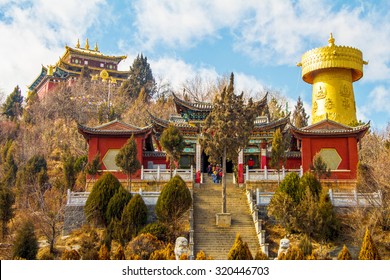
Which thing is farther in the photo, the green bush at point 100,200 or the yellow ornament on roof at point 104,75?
the yellow ornament on roof at point 104,75

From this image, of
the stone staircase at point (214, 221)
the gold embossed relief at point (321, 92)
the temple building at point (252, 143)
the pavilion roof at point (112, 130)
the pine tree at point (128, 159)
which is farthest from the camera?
the gold embossed relief at point (321, 92)

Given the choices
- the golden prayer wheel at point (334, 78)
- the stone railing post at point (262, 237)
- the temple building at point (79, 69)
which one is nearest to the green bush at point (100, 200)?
the stone railing post at point (262, 237)

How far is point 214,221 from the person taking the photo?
1898 cm

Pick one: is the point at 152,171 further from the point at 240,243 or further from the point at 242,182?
the point at 240,243

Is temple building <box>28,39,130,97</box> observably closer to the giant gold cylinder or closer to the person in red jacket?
the giant gold cylinder

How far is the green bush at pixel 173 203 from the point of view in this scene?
17906 millimetres

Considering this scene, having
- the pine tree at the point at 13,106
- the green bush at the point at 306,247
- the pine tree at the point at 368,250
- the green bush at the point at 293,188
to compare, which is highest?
the pine tree at the point at 13,106

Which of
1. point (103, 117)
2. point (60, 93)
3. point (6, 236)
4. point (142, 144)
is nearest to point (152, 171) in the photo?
point (142, 144)

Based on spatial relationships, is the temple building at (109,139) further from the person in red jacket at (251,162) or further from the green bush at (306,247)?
the green bush at (306,247)

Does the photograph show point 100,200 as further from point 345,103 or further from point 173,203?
point 345,103

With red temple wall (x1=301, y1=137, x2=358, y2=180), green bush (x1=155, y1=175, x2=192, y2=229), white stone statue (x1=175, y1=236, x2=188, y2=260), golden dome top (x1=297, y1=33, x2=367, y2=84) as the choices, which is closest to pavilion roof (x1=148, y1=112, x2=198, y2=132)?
red temple wall (x1=301, y1=137, x2=358, y2=180)

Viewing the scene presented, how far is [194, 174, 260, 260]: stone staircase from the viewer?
673 inches

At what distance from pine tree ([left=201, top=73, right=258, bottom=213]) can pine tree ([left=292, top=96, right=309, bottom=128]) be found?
1889 cm

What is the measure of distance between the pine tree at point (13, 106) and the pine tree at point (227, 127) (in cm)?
3333
